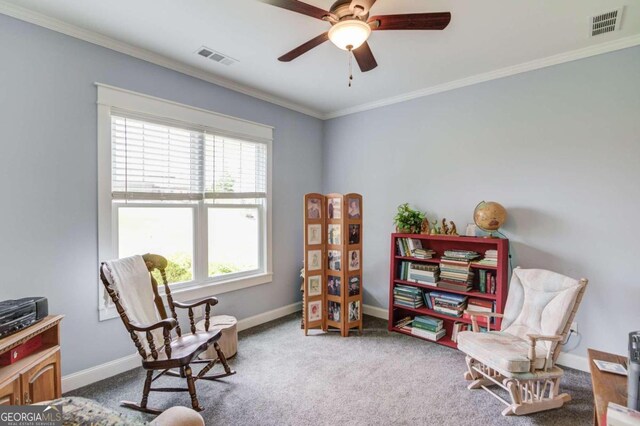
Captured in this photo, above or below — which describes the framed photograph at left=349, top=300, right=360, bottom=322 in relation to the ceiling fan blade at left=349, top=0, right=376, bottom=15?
below

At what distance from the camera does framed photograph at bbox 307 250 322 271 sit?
3412 mm

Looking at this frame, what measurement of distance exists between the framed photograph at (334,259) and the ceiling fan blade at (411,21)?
7.48 ft

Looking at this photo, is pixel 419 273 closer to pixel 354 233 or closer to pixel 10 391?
pixel 354 233

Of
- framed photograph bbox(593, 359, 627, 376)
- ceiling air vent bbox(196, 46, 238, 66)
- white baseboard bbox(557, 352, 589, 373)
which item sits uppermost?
ceiling air vent bbox(196, 46, 238, 66)

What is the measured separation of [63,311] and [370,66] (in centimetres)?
293

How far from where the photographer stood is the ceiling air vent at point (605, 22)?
2.14 m

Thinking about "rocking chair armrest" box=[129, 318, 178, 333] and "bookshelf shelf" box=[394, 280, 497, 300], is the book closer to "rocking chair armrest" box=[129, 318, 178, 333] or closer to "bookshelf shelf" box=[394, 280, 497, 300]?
"bookshelf shelf" box=[394, 280, 497, 300]

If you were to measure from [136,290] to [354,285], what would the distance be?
84.8 inches

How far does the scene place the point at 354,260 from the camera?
3.48m

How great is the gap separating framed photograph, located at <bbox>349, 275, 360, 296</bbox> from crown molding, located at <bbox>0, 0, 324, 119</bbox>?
2.36 m

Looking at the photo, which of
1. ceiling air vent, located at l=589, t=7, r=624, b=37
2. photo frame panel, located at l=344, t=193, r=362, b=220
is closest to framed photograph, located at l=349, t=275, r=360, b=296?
photo frame panel, located at l=344, t=193, r=362, b=220

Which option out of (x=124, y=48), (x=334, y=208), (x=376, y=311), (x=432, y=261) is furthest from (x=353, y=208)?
(x=124, y=48)

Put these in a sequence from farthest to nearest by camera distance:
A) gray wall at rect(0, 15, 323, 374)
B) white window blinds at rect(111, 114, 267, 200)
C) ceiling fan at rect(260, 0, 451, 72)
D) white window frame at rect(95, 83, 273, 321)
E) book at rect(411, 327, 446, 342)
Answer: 1. book at rect(411, 327, 446, 342)
2. white window blinds at rect(111, 114, 267, 200)
3. white window frame at rect(95, 83, 273, 321)
4. gray wall at rect(0, 15, 323, 374)
5. ceiling fan at rect(260, 0, 451, 72)

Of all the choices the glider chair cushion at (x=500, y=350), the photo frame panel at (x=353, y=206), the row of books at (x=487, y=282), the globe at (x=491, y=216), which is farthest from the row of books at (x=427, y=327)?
the photo frame panel at (x=353, y=206)
